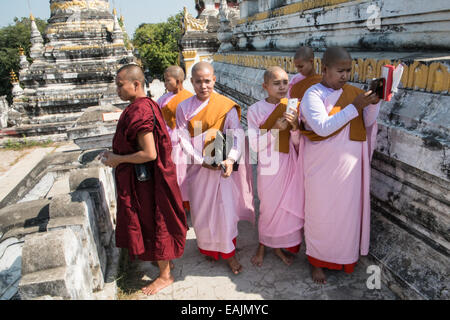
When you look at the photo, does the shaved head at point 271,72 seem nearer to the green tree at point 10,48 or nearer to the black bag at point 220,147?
the black bag at point 220,147

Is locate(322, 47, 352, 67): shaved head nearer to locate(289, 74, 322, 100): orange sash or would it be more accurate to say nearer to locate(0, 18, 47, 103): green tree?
locate(289, 74, 322, 100): orange sash

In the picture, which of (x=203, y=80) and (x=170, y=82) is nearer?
(x=203, y=80)

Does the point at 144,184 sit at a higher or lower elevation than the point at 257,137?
lower

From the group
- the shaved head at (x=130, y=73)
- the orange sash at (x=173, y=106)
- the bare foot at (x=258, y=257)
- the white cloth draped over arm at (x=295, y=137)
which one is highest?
the shaved head at (x=130, y=73)

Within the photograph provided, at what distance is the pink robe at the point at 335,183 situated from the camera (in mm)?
2348

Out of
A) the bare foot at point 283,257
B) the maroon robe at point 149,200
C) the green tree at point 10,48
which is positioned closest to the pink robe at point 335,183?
the bare foot at point 283,257

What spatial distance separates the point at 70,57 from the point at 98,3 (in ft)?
11.7

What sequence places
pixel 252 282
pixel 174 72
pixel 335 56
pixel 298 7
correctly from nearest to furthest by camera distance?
pixel 335 56, pixel 252 282, pixel 174 72, pixel 298 7

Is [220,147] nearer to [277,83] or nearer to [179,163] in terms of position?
[277,83]

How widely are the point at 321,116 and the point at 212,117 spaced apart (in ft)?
3.05

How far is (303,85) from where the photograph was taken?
→ 126 inches

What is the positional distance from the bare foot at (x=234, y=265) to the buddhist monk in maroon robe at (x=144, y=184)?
1.63 feet

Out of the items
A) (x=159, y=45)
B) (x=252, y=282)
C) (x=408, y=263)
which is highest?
(x=159, y=45)

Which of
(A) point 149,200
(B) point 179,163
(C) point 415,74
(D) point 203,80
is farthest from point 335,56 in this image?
(B) point 179,163
